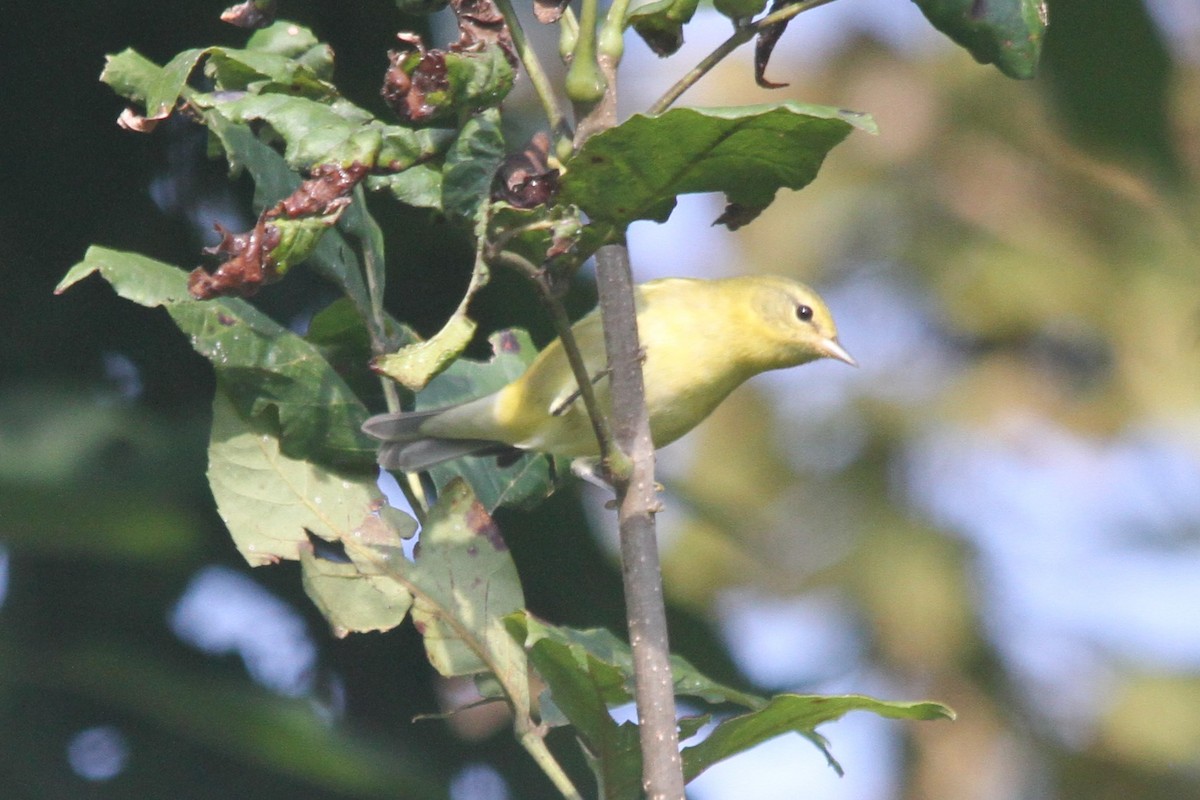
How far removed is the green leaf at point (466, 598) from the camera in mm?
1615

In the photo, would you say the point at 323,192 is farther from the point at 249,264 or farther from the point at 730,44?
the point at 730,44

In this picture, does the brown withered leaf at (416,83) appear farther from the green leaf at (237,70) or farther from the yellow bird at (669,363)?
the yellow bird at (669,363)

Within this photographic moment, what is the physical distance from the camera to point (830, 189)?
28.8 ft

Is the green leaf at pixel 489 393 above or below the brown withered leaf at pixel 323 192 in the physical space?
below

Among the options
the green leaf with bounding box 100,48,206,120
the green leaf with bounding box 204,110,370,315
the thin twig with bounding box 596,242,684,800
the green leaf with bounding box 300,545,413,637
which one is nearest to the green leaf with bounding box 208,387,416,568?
the green leaf with bounding box 300,545,413,637

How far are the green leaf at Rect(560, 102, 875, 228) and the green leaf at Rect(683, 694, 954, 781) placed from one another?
514mm

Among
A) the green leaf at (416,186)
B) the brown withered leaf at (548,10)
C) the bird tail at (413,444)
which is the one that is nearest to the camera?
the brown withered leaf at (548,10)

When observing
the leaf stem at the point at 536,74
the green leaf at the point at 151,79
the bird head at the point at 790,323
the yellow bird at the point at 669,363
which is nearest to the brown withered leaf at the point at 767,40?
the leaf stem at the point at 536,74

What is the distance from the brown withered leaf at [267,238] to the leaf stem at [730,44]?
0.94ft

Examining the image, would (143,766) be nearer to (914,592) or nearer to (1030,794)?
(914,592)

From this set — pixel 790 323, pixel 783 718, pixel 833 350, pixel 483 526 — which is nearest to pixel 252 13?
pixel 483 526

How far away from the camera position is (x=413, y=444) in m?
2.13

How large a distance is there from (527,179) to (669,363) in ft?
5.59

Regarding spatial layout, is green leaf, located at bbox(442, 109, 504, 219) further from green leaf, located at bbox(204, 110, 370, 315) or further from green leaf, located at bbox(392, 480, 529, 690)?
green leaf, located at bbox(392, 480, 529, 690)
